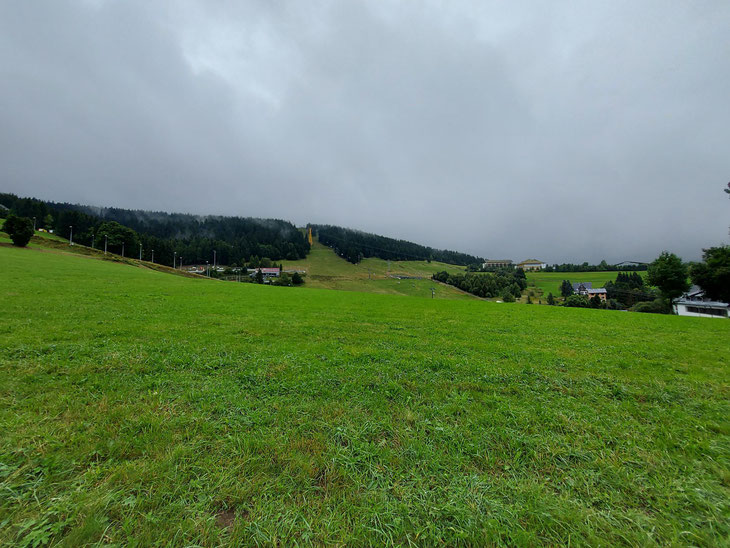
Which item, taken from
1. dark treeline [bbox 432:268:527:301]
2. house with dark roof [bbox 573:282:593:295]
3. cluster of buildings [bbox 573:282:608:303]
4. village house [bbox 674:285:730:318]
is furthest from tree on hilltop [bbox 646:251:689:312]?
house with dark roof [bbox 573:282:593:295]

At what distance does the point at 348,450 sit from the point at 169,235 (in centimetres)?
20719

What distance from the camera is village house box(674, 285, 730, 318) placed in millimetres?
53084

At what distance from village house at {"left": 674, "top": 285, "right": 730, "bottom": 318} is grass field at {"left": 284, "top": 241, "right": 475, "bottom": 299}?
47480mm

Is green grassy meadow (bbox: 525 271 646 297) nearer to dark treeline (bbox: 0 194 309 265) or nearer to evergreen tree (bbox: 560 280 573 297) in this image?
evergreen tree (bbox: 560 280 573 297)

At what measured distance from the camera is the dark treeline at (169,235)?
86075 mm

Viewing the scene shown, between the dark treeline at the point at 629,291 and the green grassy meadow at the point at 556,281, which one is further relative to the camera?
the green grassy meadow at the point at 556,281

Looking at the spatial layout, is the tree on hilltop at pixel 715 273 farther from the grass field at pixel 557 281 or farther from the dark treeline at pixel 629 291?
the grass field at pixel 557 281

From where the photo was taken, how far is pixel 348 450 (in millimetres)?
3047

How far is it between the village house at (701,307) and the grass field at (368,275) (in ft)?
156

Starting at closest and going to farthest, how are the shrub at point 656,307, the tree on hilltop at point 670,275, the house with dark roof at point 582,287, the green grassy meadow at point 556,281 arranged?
the tree on hilltop at point 670,275 → the shrub at point 656,307 → the house with dark roof at point 582,287 → the green grassy meadow at point 556,281

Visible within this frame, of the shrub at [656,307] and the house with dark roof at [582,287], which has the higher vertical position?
the house with dark roof at [582,287]

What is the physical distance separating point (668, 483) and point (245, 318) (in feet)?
40.5

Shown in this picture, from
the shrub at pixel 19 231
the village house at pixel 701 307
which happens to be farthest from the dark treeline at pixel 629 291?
the shrub at pixel 19 231

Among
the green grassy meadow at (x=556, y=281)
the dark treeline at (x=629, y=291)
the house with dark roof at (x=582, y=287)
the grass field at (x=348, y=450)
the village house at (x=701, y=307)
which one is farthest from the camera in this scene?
the green grassy meadow at (x=556, y=281)
